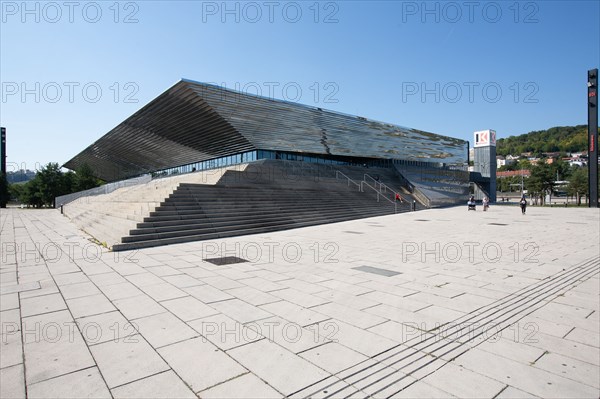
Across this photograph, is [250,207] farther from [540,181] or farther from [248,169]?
[540,181]

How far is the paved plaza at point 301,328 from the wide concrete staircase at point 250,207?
3.77 meters

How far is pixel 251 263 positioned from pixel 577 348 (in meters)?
6.51

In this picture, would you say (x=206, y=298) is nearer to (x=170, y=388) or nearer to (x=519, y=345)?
(x=170, y=388)

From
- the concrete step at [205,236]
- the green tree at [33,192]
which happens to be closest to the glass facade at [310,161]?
the concrete step at [205,236]

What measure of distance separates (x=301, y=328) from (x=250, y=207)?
13.7 m

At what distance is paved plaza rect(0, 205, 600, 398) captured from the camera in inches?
118

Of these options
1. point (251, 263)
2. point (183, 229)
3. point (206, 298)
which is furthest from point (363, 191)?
point (206, 298)

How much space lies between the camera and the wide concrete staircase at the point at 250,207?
12544 mm

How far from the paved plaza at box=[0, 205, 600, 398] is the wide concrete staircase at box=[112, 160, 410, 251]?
12.4 feet

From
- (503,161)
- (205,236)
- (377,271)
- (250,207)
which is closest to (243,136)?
(250,207)

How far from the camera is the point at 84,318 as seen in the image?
15.2 feet

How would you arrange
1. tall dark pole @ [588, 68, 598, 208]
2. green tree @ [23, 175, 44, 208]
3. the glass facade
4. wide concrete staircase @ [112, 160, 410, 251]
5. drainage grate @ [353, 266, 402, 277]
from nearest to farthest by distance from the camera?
drainage grate @ [353, 266, 402, 277] → wide concrete staircase @ [112, 160, 410, 251] → the glass facade → tall dark pole @ [588, 68, 598, 208] → green tree @ [23, 175, 44, 208]

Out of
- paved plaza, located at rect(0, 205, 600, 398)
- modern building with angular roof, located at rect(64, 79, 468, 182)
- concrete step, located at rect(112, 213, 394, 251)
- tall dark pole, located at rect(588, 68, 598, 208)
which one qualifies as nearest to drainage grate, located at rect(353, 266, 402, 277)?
paved plaza, located at rect(0, 205, 600, 398)

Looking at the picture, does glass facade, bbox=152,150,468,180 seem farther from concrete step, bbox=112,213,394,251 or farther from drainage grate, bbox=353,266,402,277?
drainage grate, bbox=353,266,402,277
